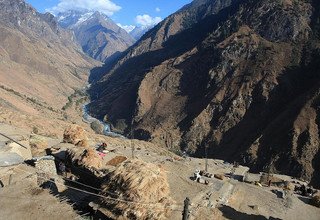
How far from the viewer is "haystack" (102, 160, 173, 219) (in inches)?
686

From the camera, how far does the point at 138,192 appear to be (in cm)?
1781

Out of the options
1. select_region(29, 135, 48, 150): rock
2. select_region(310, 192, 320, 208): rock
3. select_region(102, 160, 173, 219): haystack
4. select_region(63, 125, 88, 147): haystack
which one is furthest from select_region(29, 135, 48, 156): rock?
select_region(310, 192, 320, 208): rock

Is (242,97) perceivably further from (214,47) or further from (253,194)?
(253,194)

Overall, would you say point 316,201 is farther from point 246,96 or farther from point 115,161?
point 246,96

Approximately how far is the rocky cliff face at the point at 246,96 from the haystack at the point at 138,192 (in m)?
55.5

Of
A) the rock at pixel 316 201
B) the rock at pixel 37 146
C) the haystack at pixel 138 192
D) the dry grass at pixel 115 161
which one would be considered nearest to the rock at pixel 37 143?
the rock at pixel 37 146

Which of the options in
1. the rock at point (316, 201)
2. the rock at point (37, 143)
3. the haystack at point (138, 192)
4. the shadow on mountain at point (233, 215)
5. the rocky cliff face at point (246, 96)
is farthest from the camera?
the rocky cliff face at point (246, 96)

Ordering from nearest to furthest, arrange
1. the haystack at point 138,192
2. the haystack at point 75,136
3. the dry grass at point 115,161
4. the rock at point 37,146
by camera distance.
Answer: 1. the haystack at point 138,192
2. the dry grass at point 115,161
3. the rock at point 37,146
4. the haystack at point 75,136

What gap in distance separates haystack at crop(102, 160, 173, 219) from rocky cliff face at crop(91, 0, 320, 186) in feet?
182

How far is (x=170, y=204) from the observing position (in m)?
18.1

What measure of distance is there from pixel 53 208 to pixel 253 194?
1913cm

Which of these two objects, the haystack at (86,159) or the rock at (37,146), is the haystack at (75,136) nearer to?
the rock at (37,146)

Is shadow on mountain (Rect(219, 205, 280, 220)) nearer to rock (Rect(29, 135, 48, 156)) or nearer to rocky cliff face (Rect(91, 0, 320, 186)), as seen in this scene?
rock (Rect(29, 135, 48, 156))

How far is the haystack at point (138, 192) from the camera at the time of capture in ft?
57.2
